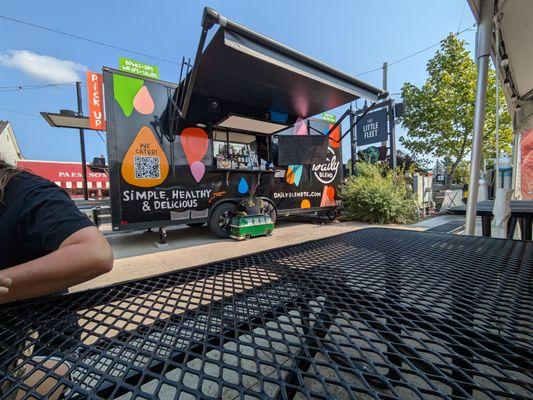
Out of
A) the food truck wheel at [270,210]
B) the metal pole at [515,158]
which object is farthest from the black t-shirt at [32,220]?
the metal pole at [515,158]

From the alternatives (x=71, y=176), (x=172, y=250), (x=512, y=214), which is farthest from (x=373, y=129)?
(x=71, y=176)

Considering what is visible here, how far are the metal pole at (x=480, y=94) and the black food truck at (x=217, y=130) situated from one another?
163 centimetres

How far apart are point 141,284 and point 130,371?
46 cm

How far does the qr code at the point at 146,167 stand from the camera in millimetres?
3912

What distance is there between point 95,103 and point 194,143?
14.3ft

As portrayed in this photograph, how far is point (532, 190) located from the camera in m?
4.61

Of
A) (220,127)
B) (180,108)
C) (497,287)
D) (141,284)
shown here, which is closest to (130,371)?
(141,284)

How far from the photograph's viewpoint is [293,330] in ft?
2.07

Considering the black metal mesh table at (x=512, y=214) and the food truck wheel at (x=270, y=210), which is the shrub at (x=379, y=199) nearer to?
the food truck wheel at (x=270, y=210)

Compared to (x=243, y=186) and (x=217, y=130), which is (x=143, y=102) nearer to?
(x=217, y=130)

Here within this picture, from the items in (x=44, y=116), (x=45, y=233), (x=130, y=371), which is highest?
(x=44, y=116)

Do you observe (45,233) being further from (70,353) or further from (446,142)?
(446,142)

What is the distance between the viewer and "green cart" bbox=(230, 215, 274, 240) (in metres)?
4.59

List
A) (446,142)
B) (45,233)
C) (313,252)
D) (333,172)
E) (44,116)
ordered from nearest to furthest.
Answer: (45,233) → (313,252) → (44,116) → (333,172) → (446,142)
